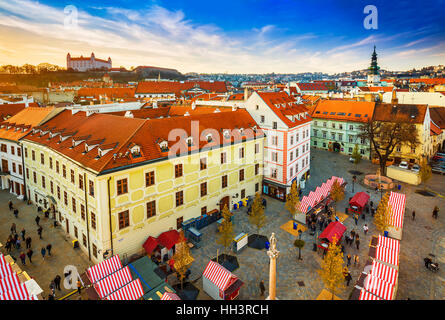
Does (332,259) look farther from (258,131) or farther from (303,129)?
(303,129)

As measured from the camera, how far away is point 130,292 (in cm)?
1881

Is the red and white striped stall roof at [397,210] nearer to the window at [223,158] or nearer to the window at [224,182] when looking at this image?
the window at [224,182]

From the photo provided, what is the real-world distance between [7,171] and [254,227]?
36876 mm

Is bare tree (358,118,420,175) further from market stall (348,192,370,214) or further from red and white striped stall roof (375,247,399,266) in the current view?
red and white striped stall roof (375,247,399,266)

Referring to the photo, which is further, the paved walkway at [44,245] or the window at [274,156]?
the window at [274,156]

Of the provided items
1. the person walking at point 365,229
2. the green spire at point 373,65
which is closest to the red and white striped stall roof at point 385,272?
the person walking at point 365,229

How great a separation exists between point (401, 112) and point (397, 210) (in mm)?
31688

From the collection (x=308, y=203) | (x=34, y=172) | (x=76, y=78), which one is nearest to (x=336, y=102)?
(x=308, y=203)

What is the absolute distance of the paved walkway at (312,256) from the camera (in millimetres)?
21859

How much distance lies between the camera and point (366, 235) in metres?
29.8

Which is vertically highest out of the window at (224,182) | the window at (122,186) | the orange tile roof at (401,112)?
the orange tile roof at (401,112)

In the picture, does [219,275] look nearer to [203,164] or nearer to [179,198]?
[179,198]

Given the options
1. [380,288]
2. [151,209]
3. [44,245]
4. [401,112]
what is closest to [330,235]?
[380,288]

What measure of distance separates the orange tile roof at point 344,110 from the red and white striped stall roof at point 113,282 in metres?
53.9
